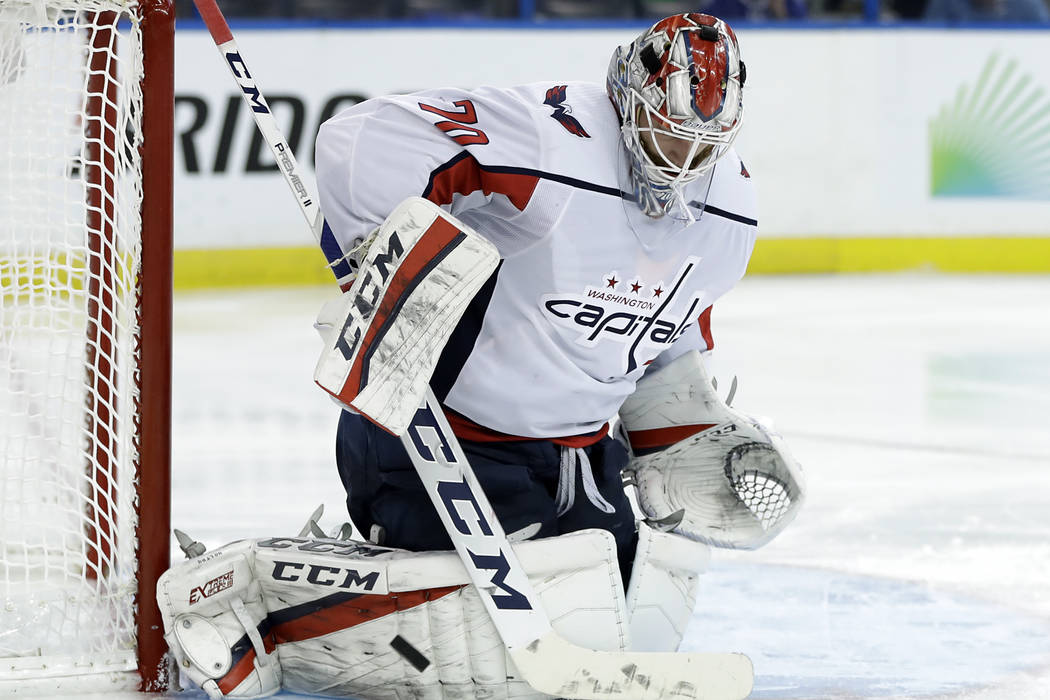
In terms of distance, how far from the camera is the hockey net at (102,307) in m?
1.84

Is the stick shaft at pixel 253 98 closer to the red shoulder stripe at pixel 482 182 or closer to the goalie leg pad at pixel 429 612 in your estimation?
the red shoulder stripe at pixel 482 182

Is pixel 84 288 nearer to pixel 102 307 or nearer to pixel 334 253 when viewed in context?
pixel 102 307

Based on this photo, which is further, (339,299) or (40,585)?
(40,585)

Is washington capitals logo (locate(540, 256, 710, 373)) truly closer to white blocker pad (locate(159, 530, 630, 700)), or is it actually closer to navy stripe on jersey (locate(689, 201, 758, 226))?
navy stripe on jersey (locate(689, 201, 758, 226))

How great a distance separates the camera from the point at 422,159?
A: 1.80m

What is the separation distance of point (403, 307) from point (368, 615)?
1.42 ft

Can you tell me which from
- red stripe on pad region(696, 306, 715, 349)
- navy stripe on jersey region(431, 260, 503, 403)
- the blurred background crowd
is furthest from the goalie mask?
the blurred background crowd

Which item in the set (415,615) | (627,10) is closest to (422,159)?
(415,615)

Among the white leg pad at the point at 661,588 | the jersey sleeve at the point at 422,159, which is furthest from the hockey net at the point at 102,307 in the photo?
the white leg pad at the point at 661,588

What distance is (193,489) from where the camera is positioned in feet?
10.1

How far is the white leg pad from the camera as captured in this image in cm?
198

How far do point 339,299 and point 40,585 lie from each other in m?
0.73

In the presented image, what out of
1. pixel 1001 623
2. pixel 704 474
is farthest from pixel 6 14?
pixel 1001 623

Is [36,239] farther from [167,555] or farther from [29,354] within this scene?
[167,555]
